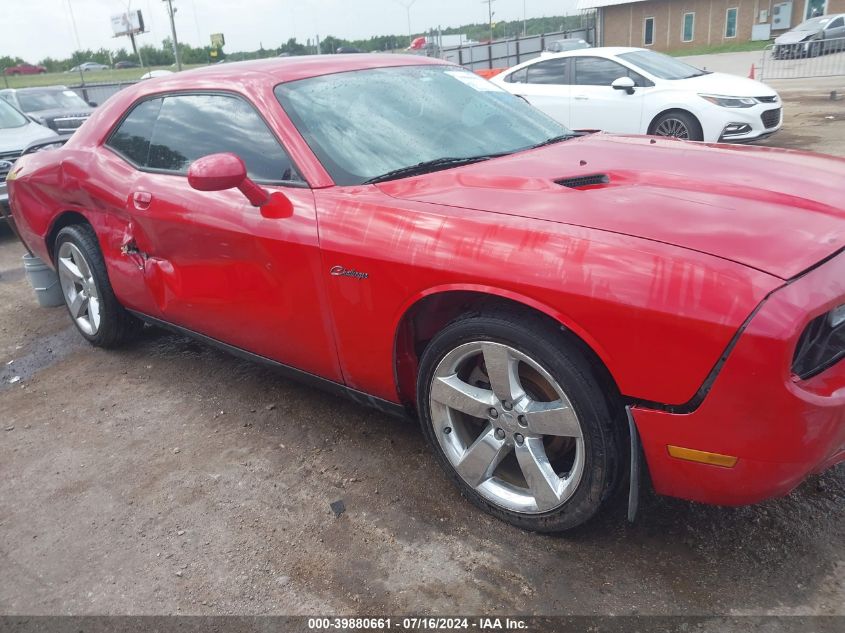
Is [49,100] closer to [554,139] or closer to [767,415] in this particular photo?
[554,139]

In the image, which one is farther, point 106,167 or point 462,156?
point 106,167

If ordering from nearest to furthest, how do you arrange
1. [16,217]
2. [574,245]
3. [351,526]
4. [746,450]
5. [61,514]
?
[746,450] < [574,245] < [351,526] < [61,514] < [16,217]

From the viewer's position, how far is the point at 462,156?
9.35ft

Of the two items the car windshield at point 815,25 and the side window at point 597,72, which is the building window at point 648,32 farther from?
the side window at point 597,72

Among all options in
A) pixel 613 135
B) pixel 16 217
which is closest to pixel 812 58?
pixel 613 135

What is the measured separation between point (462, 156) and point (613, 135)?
995 mm

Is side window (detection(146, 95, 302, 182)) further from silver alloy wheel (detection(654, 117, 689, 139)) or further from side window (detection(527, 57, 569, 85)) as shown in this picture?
side window (detection(527, 57, 569, 85))

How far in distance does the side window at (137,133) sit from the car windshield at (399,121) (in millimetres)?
965

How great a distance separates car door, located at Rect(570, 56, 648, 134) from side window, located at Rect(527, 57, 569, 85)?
14 cm

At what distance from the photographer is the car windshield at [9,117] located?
8859 millimetres

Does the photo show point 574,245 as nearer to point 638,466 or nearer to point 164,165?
point 638,466

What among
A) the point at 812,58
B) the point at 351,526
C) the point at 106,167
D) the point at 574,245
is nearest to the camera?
the point at 574,245

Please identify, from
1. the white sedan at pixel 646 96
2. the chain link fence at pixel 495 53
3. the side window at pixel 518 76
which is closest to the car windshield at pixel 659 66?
the white sedan at pixel 646 96

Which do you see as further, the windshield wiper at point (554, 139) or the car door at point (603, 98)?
the car door at point (603, 98)
